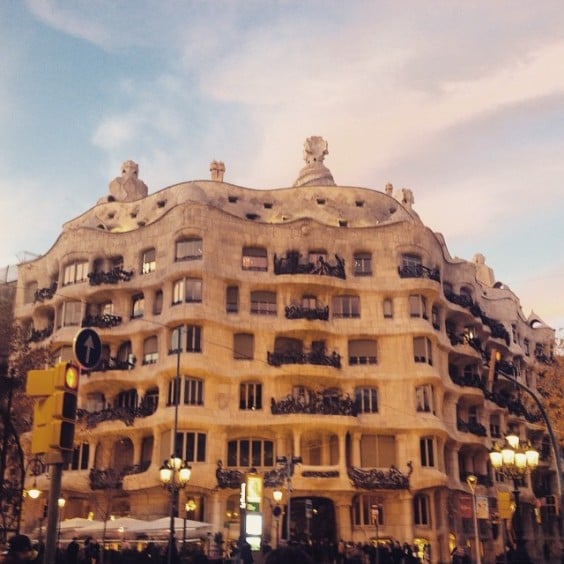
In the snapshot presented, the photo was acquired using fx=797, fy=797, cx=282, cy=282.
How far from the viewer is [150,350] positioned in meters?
50.1

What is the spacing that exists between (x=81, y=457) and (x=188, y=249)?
584 inches

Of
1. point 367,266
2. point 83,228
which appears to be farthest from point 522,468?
point 83,228

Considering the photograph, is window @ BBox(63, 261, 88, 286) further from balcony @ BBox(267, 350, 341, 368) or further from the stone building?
balcony @ BBox(267, 350, 341, 368)

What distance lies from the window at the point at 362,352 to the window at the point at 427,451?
5755 mm

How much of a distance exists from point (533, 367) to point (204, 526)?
46573mm

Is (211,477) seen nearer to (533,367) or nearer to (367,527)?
(367,527)

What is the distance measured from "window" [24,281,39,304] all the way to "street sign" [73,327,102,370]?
158ft

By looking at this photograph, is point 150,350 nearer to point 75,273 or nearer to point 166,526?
point 75,273

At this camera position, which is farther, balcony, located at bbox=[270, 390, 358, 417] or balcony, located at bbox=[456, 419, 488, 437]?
balcony, located at bbox=[456, 419, 488, 437]

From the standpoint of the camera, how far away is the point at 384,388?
49781 millimetres

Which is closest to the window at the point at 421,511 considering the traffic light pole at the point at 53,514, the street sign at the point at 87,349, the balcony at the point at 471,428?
the balcony at the point at 471,428

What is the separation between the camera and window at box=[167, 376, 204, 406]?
46.6m

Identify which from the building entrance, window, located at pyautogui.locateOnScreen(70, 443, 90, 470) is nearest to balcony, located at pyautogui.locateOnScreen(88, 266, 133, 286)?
window, located at pyautogui.locateOnScreen(70, 443, 90, 470)

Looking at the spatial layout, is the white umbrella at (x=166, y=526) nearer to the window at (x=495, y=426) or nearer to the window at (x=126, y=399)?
the window at (x=126, y=399)
